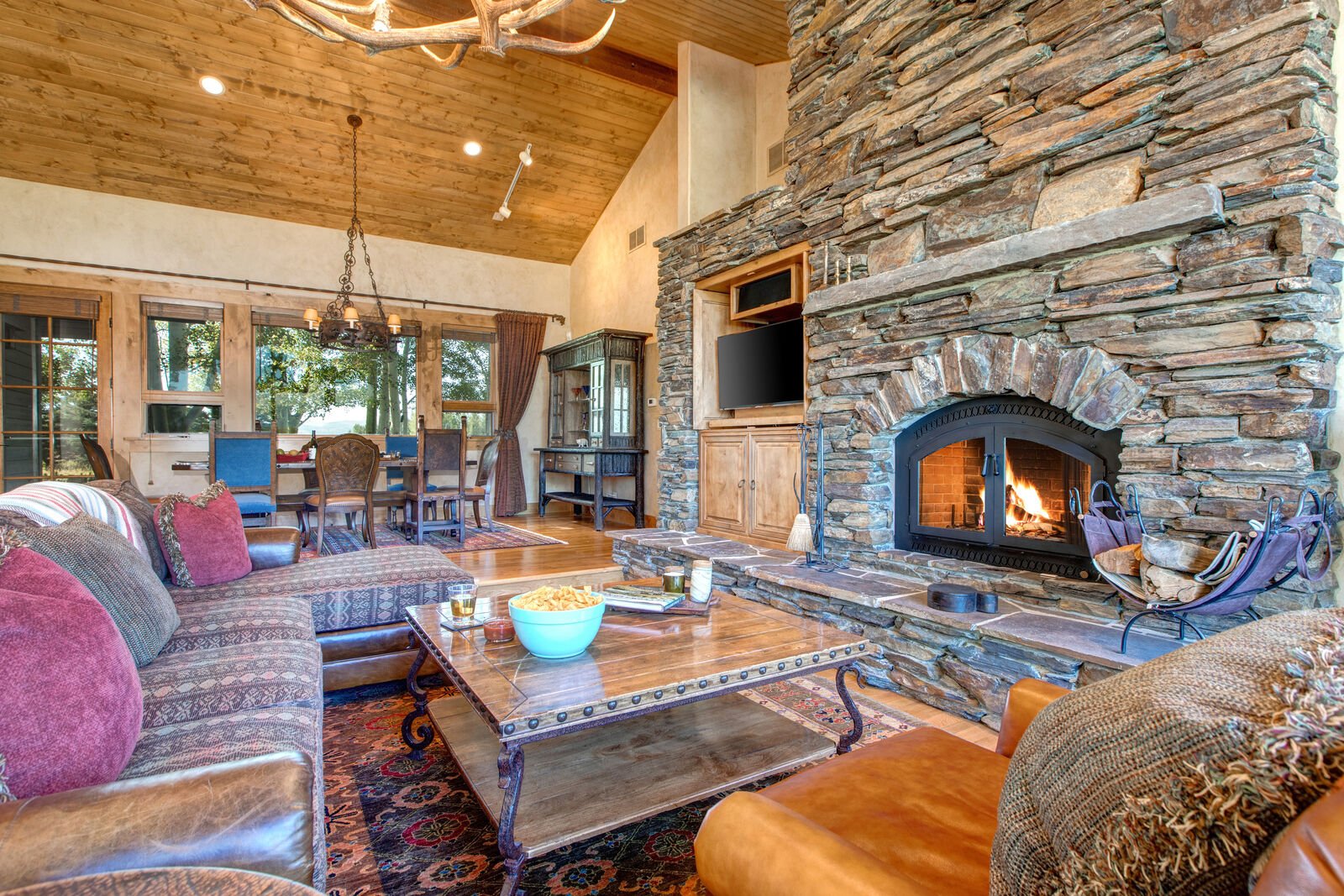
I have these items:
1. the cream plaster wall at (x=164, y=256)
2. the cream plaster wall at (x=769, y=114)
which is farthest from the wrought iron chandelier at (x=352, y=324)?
the cream plaster wall at (x=769, y=114)

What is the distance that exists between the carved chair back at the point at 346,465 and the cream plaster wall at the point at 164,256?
266cm

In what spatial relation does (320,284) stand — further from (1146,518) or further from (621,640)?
(1146,518)

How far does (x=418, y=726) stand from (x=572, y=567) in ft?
7.52

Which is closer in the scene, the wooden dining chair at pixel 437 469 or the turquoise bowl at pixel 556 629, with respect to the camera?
the turquoise bowl at pixel 556 629

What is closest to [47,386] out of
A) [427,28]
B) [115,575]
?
[427,28]

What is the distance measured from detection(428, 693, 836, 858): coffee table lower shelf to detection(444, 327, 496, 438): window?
6.09 metres

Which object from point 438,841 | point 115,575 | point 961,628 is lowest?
point 438,841

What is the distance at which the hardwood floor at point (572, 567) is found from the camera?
236 cm

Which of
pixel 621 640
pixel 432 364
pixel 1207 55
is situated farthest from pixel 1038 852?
pixel 432 364

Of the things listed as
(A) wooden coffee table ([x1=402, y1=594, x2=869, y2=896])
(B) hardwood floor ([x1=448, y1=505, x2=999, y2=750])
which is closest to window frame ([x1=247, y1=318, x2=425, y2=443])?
(B) hardwood floor ([x1=448, y1=505, x2=999, y2=750])

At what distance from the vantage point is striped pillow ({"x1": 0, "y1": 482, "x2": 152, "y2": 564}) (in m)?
1.86

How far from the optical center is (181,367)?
Result: 652 centimetres

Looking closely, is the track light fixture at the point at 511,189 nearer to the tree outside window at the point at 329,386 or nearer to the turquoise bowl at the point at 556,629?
the tree outside window at the point at 329,386

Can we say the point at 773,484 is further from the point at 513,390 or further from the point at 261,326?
the point at 261,326
